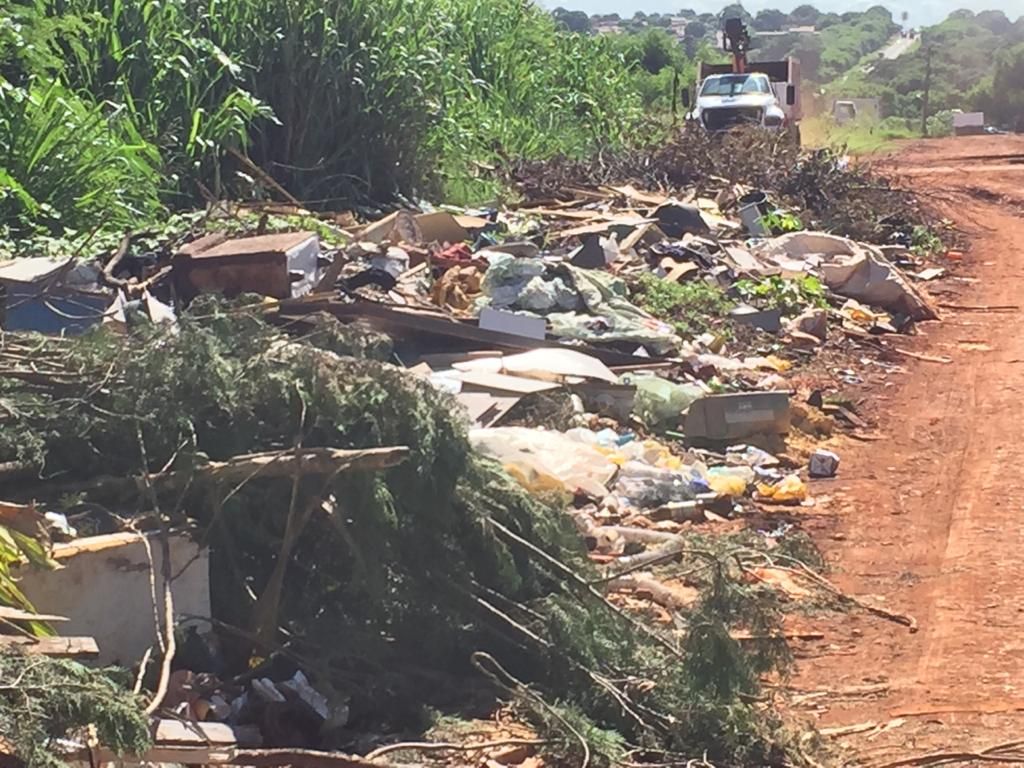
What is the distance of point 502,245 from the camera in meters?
11.8

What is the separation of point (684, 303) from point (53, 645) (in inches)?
328

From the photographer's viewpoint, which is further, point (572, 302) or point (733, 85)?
point (733, 85)

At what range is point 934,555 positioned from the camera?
6.84m

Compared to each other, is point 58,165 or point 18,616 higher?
point 58,165

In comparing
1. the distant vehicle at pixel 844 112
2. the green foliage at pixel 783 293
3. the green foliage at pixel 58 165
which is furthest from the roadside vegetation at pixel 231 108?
the distant vehicle at pixel 844 112

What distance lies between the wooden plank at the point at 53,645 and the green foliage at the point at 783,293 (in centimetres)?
893

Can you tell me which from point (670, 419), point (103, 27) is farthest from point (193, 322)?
point (103, 27)

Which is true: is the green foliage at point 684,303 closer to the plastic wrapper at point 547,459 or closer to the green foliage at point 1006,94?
the plastic wrapper at point 547,459

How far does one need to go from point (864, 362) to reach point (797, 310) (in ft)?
3.33

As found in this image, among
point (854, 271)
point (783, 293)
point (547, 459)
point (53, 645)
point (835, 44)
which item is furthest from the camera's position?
point (835, 44)

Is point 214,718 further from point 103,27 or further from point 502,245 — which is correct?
point 103,27

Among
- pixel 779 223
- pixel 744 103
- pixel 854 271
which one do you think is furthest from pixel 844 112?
pixel 854 271

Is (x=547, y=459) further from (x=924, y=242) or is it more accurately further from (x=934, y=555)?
(x=924, y=242)

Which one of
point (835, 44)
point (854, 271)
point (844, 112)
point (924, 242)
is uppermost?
point (854, 271)
